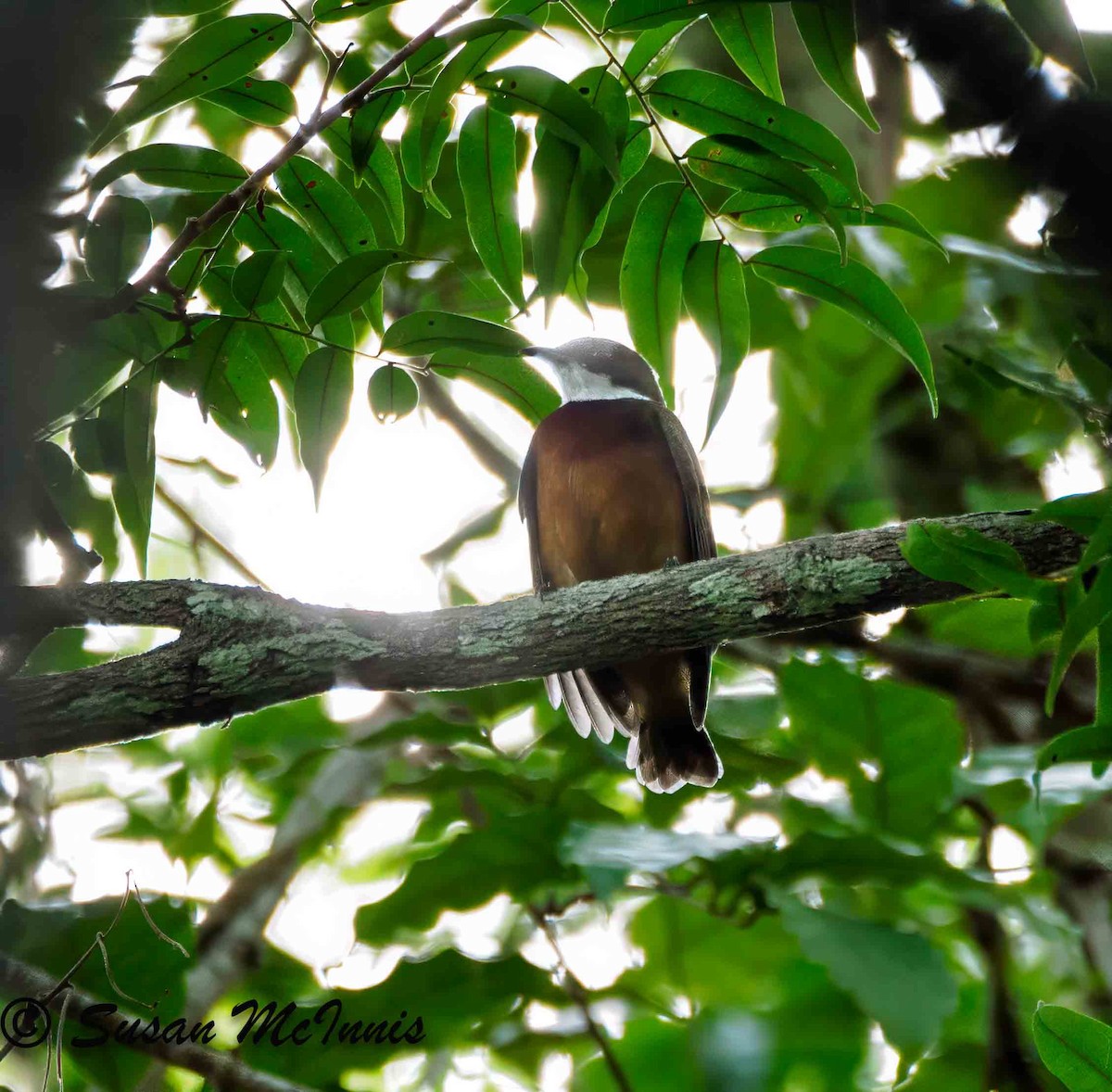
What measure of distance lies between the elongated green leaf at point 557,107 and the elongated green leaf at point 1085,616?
3.82 ft

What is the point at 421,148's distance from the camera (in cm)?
248

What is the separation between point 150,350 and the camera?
2.85m

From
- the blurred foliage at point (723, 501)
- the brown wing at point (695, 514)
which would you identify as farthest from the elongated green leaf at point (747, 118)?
the brown wing at point (695, 514)

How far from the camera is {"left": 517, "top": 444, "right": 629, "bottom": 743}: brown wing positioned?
4508mm

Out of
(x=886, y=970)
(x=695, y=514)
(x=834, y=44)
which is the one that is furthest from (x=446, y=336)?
(x=695, y=514)

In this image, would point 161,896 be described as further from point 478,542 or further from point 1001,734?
point 1001,734

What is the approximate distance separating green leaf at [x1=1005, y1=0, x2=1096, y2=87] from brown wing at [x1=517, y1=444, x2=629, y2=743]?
9.99ft

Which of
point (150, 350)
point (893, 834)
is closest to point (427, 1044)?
point (893, 834)

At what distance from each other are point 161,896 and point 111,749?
1.81 m

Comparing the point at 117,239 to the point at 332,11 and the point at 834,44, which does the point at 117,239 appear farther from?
the point at 834,44

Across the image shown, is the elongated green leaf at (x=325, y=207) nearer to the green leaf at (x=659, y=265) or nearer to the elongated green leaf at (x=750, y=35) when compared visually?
the green leaf at (x=659, y=265)

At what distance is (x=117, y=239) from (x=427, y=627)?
3.72 ft

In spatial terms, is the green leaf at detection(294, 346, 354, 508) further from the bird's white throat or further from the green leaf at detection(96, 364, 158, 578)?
the bird's white throat

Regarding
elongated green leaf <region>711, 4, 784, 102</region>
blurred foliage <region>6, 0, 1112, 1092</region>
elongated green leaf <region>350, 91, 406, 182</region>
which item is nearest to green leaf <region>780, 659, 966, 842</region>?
blurred foliage <region>6, 0, 1112, 1092</region>
